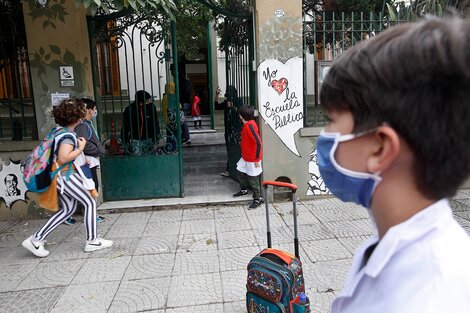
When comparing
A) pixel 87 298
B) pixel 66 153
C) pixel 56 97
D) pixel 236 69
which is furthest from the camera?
pixel 236 69

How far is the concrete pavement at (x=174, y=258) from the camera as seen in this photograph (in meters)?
3.17

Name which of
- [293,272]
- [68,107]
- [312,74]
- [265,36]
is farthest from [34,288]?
[312,74]

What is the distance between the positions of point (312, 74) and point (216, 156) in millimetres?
3848

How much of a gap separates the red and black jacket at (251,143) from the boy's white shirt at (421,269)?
14.6ft

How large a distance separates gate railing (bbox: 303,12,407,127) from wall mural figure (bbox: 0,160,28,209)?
430 cm

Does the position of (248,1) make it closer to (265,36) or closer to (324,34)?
(265,36)

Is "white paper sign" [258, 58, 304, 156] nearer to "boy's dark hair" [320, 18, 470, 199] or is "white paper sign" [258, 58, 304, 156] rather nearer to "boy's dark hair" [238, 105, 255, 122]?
"boy's dark hair" [238, 105, 255, 122]

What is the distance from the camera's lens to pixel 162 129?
598 centimetres

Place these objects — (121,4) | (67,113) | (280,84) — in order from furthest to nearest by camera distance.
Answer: (280,84) → (67,113) → (121,4)

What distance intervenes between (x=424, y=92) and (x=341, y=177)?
1.04 feet

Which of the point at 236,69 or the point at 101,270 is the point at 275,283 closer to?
the point at 101,270

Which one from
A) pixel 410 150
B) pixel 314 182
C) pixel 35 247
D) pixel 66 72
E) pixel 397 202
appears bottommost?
pixel 35 247

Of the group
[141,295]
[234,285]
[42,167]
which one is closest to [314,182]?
[234,285]

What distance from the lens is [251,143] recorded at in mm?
5395
